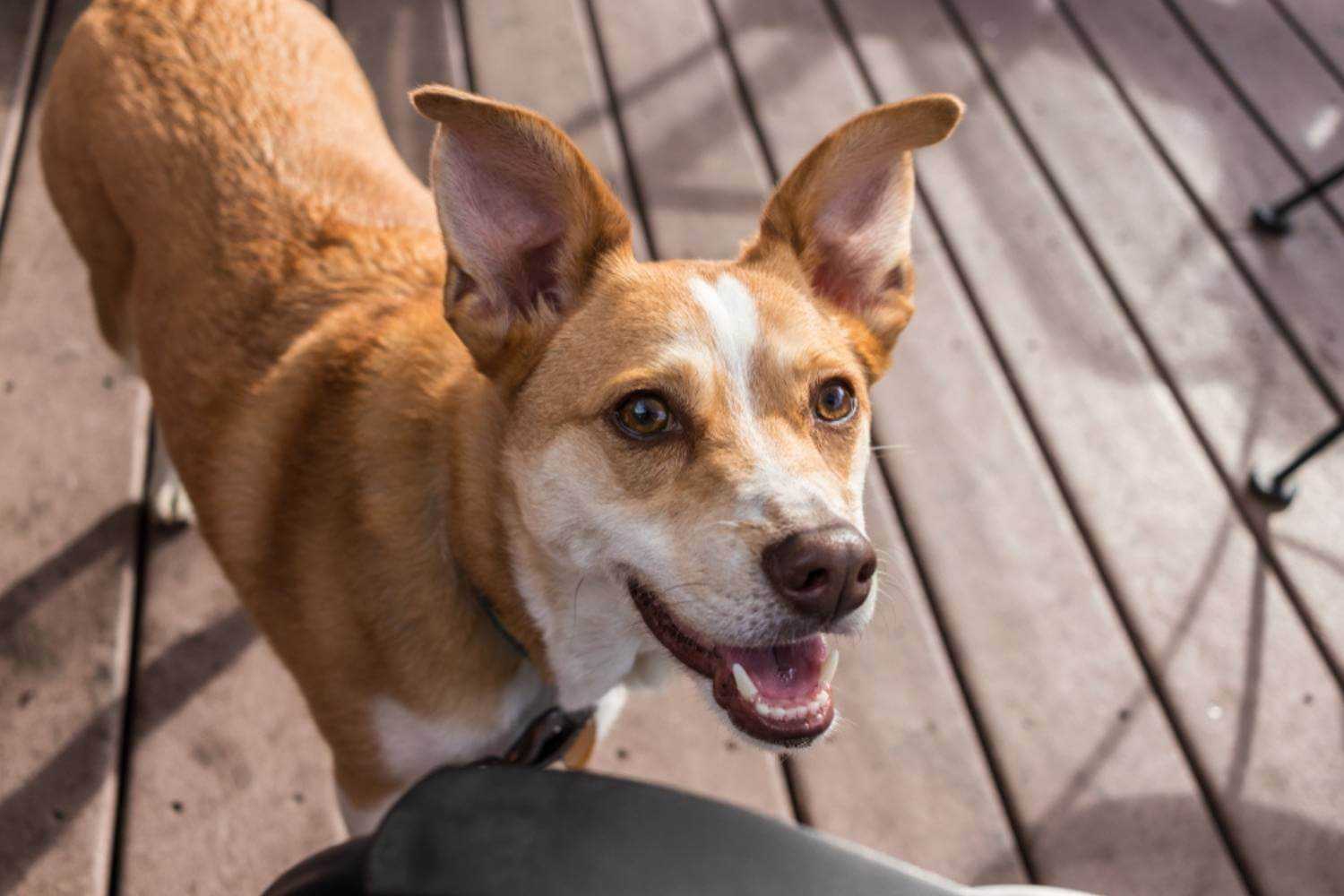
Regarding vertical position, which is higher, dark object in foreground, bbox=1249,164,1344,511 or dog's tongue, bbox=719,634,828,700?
dog's tongue, bbox=719,634,828,700

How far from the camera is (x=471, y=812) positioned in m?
0.79

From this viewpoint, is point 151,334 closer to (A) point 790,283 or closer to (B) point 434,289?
(B) point 434,289

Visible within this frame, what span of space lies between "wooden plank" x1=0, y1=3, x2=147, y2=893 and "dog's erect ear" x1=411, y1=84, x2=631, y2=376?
4.17ft

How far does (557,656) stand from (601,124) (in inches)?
86.1

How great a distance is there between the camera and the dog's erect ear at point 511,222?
4.46 feet

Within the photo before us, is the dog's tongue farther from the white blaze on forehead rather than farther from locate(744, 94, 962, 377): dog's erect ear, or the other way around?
locate(744, 94, 962, 377): dog's erect ear

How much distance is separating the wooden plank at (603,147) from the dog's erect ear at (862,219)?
0.95 meters

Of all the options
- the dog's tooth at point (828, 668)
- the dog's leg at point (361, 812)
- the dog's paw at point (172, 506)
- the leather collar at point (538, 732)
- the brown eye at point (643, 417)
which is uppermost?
the brown eye at point (643, 417)

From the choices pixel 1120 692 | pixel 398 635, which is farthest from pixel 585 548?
pixel 1120 692

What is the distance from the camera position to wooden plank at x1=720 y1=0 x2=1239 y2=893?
216cm

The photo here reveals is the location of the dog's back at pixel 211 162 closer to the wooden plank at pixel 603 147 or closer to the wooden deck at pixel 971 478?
the wooden deck at pixel 971 478

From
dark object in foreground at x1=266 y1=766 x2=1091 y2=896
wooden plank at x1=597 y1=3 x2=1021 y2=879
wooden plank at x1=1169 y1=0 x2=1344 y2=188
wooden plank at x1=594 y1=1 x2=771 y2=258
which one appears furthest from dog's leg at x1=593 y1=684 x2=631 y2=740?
wooden plank at x1=1169 y1=0 x2=1344 y2=188

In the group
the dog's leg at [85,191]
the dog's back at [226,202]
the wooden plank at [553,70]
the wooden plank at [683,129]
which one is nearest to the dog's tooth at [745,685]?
the dog's back at [226,202]

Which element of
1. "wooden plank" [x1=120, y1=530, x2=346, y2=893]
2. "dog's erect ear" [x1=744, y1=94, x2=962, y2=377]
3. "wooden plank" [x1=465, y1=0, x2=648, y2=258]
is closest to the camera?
"dog's erect ear" [x1=744, y1=94, x2=962, y2=377]
